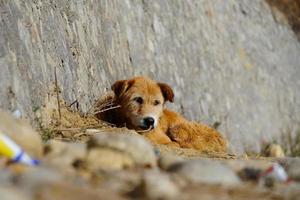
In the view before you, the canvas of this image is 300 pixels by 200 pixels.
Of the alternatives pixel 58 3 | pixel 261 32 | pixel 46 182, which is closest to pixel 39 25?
pixel 58 3

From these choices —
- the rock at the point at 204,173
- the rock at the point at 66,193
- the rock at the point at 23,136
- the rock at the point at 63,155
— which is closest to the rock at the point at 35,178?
the rock at the point at 66,193

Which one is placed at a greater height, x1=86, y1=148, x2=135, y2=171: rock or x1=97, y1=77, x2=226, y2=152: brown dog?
x1=86, y1=148, x2=135, y2=171: rock

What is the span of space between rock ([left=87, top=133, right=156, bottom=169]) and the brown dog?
530 centimetres

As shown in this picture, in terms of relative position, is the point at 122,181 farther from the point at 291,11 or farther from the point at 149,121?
the point at 291,11

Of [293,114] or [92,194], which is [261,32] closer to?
[293,114]

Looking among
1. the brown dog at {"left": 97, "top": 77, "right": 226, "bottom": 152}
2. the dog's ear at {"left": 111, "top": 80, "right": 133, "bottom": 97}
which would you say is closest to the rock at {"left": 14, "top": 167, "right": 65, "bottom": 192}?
the brown dog at {"left": 97, "top": 77, "right": 226, "bottom": 152}

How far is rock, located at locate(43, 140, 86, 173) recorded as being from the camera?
5.57 m

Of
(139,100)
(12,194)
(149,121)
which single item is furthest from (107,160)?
(139,100)

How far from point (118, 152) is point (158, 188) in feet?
3.22

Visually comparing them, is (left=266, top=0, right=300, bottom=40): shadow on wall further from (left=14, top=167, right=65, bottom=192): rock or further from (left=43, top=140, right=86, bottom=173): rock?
(left=14, top=167, right=65, bottom=192): rock

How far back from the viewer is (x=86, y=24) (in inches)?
475

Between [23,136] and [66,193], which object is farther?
[23,136]

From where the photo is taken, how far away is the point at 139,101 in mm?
11883

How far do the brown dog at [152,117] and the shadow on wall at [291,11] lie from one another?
10572mm
